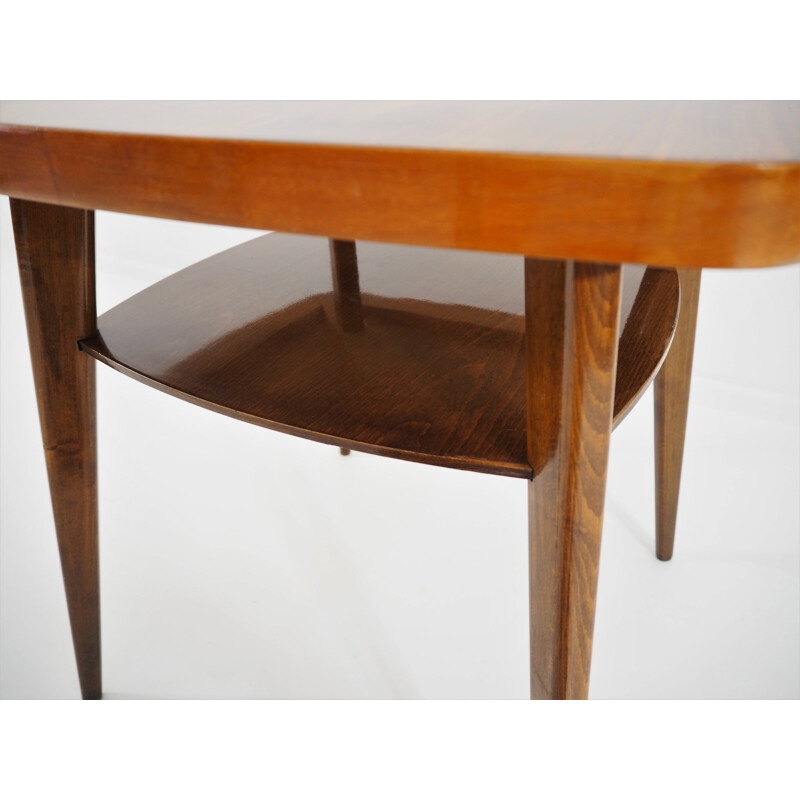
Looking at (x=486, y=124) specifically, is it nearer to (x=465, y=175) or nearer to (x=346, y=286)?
(x=465, y=175)

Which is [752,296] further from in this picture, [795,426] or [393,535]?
[393,535]

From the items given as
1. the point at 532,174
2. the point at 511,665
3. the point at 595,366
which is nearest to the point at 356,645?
the point at 511,665

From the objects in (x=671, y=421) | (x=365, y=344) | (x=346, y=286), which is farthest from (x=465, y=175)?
(x=671, y=421)

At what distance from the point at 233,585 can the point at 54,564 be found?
0.22 m

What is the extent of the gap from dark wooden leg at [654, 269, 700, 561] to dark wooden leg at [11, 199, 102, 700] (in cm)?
58

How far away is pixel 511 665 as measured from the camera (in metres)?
0.84

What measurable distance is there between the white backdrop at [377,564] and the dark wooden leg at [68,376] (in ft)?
0.42

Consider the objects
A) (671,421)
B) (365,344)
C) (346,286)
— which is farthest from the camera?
(671,421)

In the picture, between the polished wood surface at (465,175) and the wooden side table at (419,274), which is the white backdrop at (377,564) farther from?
the polished wood surface at (465,175)

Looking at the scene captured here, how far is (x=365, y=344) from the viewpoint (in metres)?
0.69

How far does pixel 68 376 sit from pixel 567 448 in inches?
17.1

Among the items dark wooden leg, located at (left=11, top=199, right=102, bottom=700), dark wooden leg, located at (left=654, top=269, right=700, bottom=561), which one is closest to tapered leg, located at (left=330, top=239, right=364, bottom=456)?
dark wooden leg, located at (left=11, top=199, right=102, bottom=700)

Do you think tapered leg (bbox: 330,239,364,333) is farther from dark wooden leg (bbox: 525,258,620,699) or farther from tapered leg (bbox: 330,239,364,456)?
dark wooden leg (bbox: 525,258,620,699)

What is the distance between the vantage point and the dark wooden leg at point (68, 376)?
25.0 inches
